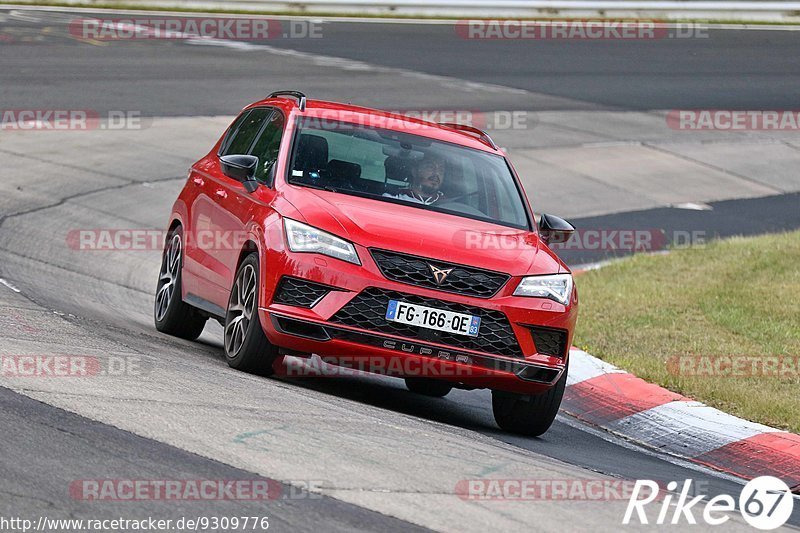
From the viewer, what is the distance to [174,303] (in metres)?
10.0

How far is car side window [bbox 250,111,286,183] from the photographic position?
8.95 m

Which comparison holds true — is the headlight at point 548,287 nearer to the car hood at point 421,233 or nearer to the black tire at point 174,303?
the car hood at point 421,233

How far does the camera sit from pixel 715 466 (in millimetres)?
8297

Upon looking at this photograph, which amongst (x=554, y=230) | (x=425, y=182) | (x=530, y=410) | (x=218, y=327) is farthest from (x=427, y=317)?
(x=218, y=327)

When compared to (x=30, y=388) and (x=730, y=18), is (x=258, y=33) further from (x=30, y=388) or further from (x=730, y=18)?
(x=30, y=388)

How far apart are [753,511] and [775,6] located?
109ft

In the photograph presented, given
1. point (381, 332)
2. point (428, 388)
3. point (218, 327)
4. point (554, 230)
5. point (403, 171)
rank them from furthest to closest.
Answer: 1. point (218, 327)
2. point (428, 388)
3. point (554, 230)
4. point (403, 171)
5. point (381, 332)

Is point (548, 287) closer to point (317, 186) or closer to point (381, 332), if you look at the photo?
point (381, 332)

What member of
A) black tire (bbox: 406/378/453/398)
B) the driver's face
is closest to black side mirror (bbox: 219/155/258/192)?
the driver's face

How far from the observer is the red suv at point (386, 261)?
780cm

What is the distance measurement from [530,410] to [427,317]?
1079 mm

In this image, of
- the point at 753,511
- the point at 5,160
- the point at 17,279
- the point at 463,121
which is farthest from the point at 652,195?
the point at 753,511

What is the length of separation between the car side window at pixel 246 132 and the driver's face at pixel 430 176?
4.45 ft

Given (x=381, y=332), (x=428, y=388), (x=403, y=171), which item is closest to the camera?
(x=381, y=332)
